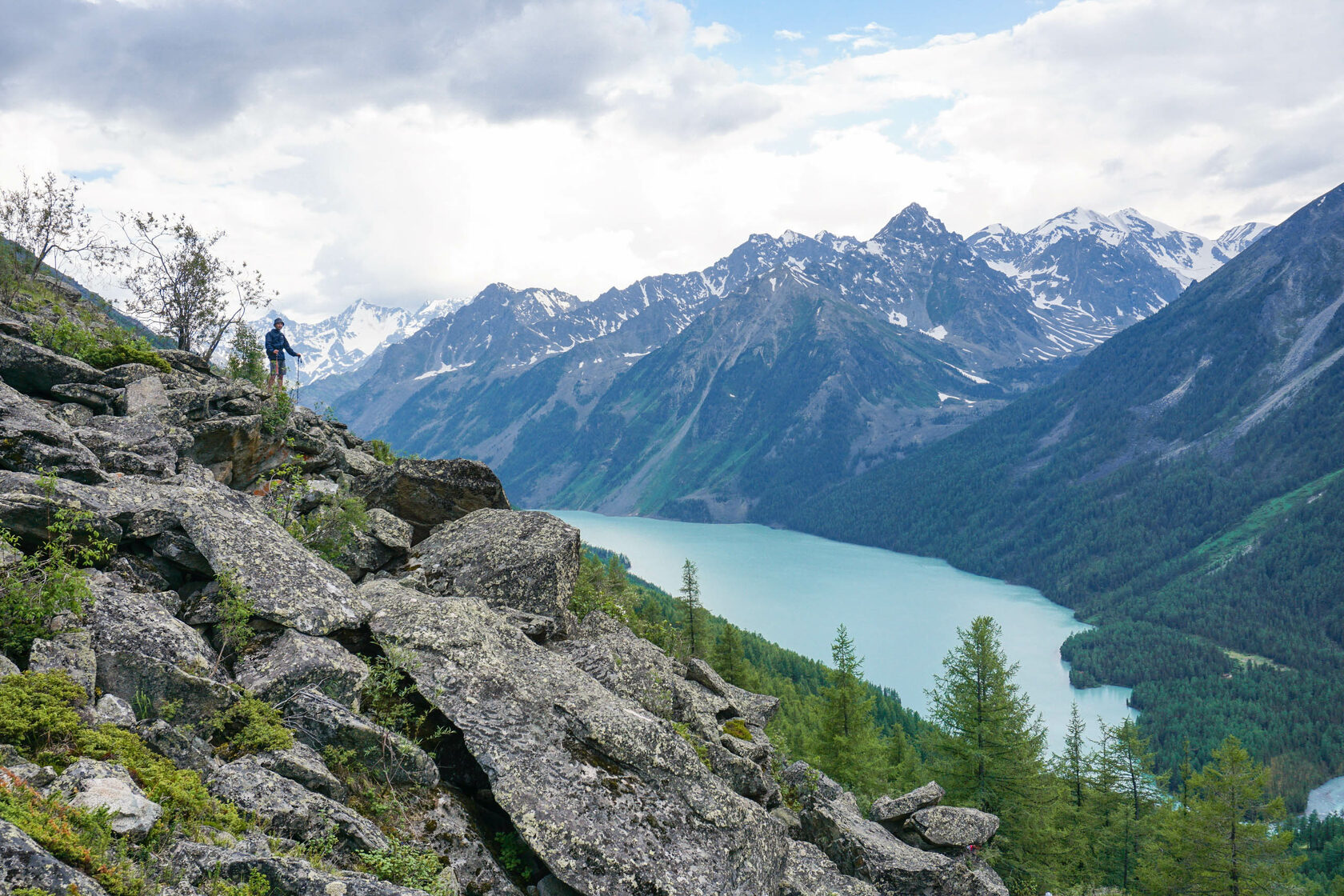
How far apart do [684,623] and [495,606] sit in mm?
40532

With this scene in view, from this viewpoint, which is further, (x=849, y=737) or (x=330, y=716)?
(x=849, y=737)

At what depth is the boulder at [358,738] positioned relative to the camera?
32.3 feet

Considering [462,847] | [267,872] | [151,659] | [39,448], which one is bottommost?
[462,847]

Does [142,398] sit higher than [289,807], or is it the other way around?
[142,398]

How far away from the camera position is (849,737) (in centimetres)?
4203

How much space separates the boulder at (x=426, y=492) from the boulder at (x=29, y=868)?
15.9 m

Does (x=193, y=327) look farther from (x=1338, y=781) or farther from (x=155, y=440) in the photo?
(x=1338, y=781)

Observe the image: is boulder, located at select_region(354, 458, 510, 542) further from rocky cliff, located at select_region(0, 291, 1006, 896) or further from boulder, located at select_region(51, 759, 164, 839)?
boulder, located at select_region(51, 759, 164, 839)

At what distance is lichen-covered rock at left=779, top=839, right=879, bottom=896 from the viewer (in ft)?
42.7

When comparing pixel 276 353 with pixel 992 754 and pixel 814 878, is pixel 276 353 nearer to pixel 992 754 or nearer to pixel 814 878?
pixel 814 878

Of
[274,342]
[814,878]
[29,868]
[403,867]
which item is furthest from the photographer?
[274,342]

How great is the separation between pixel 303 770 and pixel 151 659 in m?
2.53

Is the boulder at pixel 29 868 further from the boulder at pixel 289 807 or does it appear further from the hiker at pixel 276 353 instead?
the hiker at pixel 276 353

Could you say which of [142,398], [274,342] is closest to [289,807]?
[142,398]
